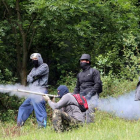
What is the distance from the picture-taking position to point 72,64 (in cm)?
1423

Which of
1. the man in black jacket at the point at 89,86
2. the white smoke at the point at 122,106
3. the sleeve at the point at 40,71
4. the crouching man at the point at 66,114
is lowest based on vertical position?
the white smoke at the point at 122,106

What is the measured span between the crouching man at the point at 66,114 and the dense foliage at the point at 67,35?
3661 millimetres

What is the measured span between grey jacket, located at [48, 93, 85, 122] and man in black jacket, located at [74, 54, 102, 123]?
0.76m

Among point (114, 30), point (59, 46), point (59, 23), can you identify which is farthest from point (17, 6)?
point (114, 30)

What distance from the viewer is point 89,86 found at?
8578 mm

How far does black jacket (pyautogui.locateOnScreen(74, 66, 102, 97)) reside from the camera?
27.6ft

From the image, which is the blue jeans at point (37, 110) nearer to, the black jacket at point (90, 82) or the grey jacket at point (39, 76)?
the grey jacket at point (39, 76)

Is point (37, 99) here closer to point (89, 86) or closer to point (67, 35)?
point (89, 86)

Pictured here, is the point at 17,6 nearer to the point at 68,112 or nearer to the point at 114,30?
the point at 114,30

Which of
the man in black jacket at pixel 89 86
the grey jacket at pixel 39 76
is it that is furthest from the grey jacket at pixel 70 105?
the grey jacket at pixel 39 76

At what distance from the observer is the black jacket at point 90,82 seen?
8.41 meters

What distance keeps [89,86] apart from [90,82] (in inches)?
4.0

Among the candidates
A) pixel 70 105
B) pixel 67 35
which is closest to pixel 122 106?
pixel 70 105

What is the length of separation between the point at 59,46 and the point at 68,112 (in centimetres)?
702
